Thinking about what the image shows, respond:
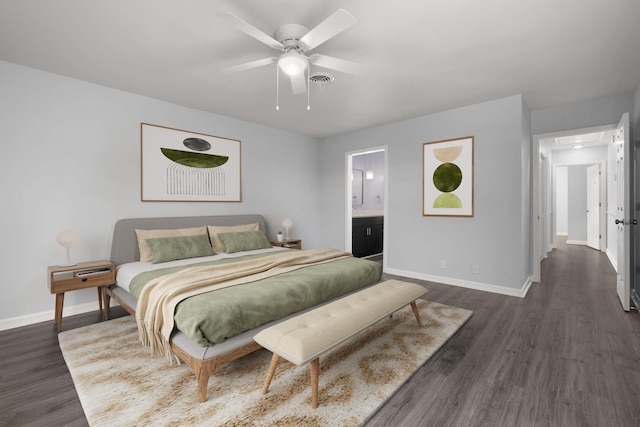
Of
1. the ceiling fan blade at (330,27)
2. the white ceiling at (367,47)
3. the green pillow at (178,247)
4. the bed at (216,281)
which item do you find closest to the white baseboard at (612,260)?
the white ceiling at (367,47)

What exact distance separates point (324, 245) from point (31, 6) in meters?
5.06

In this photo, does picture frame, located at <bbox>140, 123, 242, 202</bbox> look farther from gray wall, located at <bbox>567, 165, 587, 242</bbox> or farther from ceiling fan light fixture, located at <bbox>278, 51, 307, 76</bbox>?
gray wall, located at <bbox>567, 165, 587, 242</bbox>

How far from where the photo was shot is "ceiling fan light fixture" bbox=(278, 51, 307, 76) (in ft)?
7.48

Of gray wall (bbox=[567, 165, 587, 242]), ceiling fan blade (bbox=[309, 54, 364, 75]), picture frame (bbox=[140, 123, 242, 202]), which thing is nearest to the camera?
ceiling fan blade (bbox=[309, 54, 364, 75])

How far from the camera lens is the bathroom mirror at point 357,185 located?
7.70m

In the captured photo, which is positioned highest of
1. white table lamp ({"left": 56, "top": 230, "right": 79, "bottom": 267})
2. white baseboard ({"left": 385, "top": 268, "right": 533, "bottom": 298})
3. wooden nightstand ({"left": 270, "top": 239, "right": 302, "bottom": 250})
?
white table lamp ({"left": 56, "top": 230, "right": 79, "bottom": 267})

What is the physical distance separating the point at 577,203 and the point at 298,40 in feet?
32.9

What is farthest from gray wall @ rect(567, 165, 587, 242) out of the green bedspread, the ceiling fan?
the ceiling fan

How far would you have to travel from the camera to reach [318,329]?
1.83 meters

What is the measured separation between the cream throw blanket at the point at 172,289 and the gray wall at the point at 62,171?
1.64m

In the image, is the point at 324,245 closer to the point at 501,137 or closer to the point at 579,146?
the point at 501,137

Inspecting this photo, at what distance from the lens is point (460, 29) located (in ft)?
7.64

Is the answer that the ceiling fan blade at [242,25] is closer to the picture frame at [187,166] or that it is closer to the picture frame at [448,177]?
the picture frame at [187,166]

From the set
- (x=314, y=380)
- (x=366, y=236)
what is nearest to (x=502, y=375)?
(x=314, y=380)
